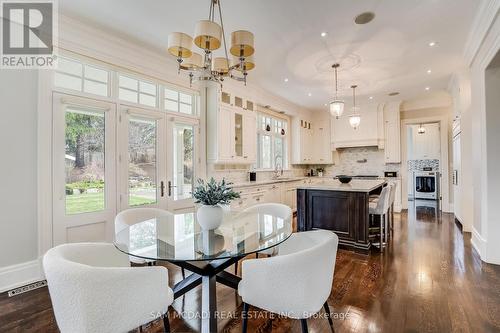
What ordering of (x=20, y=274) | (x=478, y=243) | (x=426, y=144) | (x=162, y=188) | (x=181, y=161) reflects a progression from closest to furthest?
1. (x=20, y=274)
2. (x=478, y=243)
3. (x=162, y=188)
4. (x=181, y=161)
5. (x=426, y=144)

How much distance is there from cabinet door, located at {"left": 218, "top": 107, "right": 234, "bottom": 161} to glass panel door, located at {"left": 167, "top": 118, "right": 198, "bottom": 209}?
0.44 meters

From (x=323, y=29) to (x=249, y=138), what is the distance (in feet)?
8.33

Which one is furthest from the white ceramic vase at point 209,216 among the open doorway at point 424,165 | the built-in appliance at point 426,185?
the built-in appliance at point 426,185

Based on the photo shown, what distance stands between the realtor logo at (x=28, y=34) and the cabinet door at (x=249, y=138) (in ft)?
10.4

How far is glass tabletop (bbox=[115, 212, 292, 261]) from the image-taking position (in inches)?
60.4

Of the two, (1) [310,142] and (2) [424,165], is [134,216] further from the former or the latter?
(2) [424,165]

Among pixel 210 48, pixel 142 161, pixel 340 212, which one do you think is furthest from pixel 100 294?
pixel 340 212

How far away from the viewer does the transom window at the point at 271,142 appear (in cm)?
610

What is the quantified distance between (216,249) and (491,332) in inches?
81.5

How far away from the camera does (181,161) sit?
13.1ft

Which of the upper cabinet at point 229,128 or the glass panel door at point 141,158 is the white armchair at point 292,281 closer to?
the glass panel door at point 141,158

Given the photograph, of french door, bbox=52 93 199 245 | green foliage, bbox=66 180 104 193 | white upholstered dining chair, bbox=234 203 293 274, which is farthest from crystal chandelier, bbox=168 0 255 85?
green foliage, bbox=66 180 104 193

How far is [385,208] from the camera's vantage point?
3.54 meters

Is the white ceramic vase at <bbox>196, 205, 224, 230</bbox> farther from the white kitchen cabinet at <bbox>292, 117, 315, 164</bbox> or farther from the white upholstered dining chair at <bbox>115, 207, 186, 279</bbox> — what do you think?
the white kitchen cabinet at <bbox>292, 117, 315, 164</bbox>
